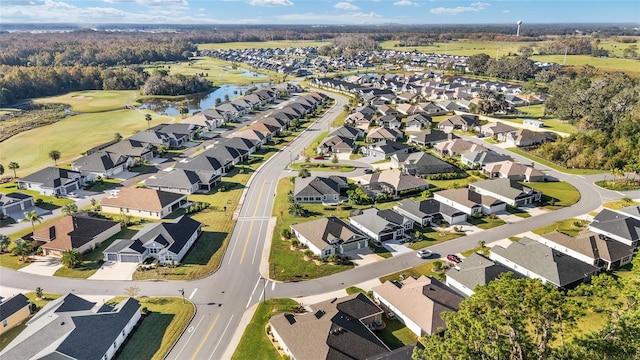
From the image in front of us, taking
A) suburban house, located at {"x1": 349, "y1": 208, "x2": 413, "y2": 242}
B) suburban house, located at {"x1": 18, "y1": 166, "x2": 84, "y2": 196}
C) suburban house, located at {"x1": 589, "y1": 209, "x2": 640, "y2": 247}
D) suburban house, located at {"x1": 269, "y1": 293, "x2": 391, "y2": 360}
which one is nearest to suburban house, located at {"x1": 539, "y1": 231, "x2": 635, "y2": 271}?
suburban house, located at {"x1": 589, "y1": 209, "x2": 640, "y2": 247}

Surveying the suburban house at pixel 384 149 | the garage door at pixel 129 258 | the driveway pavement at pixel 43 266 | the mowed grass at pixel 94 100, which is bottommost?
the driveway pavement at pixel 43 266

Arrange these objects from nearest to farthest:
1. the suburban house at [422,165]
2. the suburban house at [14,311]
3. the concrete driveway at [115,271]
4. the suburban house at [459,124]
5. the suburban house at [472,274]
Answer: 1. the suburban house at [14,311]
2. the suburban house at [472,274]
3. the concrete driveway at [115,271]
4. the suburban house at [422,165]
5. the suburban house at [459,124]

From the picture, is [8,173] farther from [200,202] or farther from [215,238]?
[215,238]

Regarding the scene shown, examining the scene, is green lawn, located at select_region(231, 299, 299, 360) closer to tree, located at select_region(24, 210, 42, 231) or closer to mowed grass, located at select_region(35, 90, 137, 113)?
tree, located at select_region(24, 210, 42, 231)

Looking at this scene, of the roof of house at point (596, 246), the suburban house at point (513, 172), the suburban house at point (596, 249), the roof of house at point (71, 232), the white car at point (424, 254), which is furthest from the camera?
the suburban house at point (513, 172)

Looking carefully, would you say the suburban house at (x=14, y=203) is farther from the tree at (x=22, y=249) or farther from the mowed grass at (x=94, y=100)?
the mowed grass at (x=94, y=100)

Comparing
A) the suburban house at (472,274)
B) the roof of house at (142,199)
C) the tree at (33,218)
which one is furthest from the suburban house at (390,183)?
the tree at (33,218)
